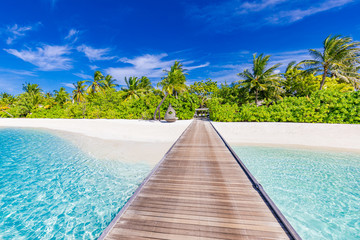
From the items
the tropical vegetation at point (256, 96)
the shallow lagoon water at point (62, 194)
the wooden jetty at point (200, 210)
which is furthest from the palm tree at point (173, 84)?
the wooden jetty at point (200, 210)

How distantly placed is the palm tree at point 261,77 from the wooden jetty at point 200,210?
76.3 feet

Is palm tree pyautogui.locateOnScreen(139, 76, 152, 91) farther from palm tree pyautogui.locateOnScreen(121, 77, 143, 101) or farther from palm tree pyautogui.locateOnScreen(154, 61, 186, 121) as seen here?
palm tree pyautogui.locateOnScreen(154, 61, 186, 121)

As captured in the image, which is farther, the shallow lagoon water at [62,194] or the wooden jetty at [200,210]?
the shallow lagoon water at [62,194]

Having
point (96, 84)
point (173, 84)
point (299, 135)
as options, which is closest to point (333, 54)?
point (299, 135)

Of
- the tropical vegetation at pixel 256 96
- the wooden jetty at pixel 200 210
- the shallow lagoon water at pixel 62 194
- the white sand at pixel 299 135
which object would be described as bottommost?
the shallow lagoon water at pixel 62 194

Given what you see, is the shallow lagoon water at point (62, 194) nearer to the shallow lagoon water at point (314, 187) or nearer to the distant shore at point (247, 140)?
the distant shore at point (247, 140)

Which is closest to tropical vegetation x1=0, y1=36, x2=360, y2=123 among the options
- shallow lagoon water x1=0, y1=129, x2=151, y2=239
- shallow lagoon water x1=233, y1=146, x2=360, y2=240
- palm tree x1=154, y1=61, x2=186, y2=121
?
palm tree x1=154, y1=61, x2=186, y2=121

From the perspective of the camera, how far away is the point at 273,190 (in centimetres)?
488

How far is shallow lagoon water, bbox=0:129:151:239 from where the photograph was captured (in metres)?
3.40

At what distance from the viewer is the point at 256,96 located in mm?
24297

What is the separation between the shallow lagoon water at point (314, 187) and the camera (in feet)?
11.4

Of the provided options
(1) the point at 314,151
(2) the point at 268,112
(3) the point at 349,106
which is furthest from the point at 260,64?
(1) the point at 314,151

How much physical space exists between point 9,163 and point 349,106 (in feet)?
85.1

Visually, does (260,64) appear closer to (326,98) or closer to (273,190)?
(326,98)
